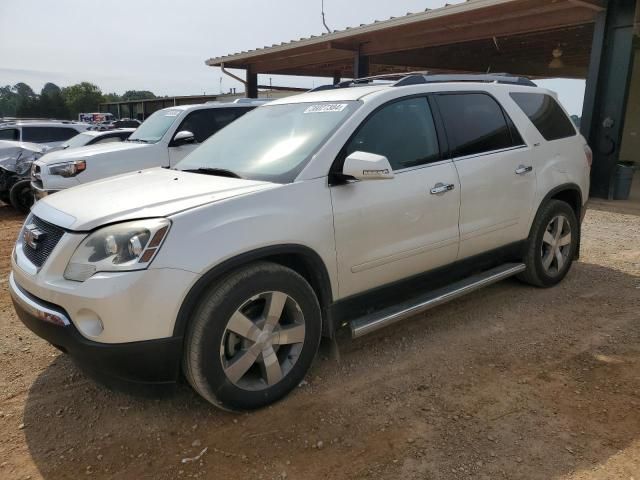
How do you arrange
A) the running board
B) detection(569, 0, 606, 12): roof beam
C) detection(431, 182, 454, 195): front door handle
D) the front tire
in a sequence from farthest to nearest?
detection(569, 0, 606, 12): roof beam, detection(431, 182, 454, 195): front door handle, the running board, the front tire

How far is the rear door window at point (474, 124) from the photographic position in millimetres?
3765

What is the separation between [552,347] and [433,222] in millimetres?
1245

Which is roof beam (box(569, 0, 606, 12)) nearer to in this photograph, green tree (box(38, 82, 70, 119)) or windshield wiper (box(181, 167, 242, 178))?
windshield wiper (box(181, 167, 242, 178))

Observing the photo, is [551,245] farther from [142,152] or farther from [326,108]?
[142,152]

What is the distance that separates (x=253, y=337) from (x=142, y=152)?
19.0 ft

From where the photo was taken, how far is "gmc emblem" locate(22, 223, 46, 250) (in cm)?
280

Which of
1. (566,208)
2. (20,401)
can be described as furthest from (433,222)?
(20,401)

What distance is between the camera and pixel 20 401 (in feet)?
9.93

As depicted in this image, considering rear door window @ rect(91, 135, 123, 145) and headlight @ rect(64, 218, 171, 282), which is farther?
rear door window @ rect(91, 135, 123, 145)

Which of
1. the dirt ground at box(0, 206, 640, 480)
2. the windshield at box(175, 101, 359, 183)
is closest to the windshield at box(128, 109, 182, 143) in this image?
the windshield at box(175, 101, 359, 183)

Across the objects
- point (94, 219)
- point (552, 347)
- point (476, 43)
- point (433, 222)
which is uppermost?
point (476, 43)

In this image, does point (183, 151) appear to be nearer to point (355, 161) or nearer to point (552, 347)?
point (355, 161)

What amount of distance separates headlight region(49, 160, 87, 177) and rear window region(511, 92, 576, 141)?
19.7ft

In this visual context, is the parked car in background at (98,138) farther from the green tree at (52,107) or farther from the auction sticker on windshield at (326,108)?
the green tree at (52,107)
